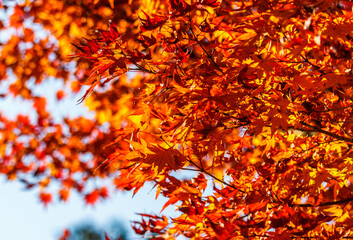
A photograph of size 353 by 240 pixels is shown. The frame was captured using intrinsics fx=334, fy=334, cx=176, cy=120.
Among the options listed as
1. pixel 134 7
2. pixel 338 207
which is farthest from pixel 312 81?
pixel 134 7

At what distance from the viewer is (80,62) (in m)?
4.57

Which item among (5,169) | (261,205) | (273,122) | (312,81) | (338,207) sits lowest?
(5,169)

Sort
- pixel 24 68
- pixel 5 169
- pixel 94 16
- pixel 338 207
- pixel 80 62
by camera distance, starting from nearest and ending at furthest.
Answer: pixel 338 207 → pixel 94 16 → pixel 80 62 → pixel 24 68 → pixel 5 169

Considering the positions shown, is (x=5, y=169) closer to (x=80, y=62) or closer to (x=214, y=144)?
(x=80, y=62)

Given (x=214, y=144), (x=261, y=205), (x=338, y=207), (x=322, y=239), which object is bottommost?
(x=338, y=207)

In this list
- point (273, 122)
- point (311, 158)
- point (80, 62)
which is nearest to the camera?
point (273, 122)

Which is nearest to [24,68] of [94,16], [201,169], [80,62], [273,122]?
[80,62]

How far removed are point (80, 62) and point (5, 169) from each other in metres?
2.55

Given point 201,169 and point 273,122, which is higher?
point 273,122

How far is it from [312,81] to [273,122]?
30 cm

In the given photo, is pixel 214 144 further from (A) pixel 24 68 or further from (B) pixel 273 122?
(A) pixel 24 68

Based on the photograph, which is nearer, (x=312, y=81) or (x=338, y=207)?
(x=312, y=81)

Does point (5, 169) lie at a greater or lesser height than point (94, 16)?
lesser

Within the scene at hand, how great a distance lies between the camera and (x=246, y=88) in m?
1.79
